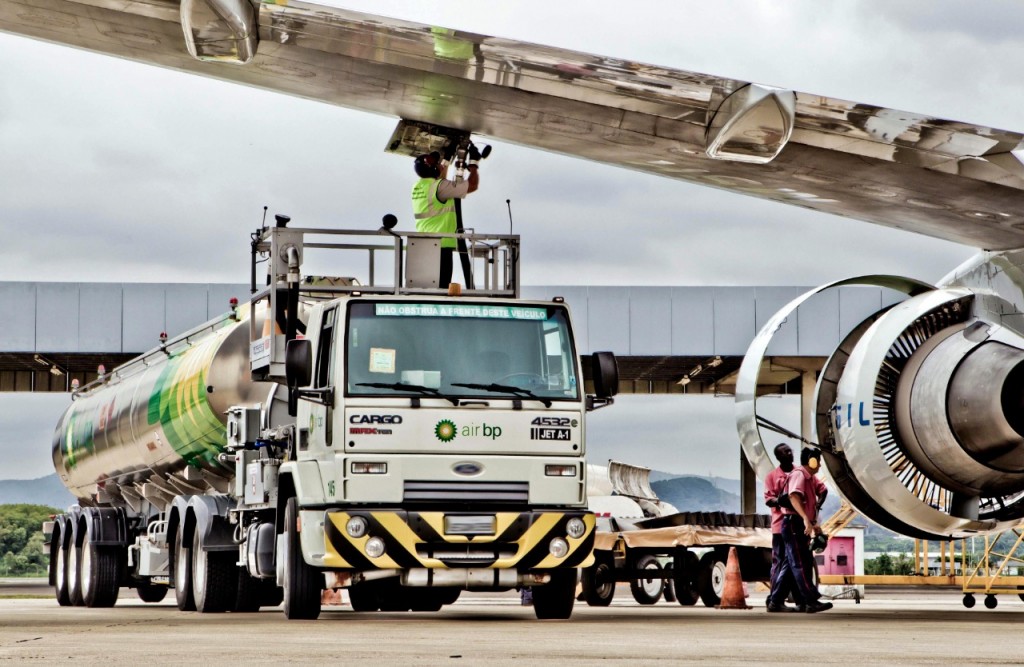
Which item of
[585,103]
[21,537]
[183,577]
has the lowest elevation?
Result: [21,537]

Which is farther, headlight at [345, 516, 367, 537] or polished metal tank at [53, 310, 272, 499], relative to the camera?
polished metal tank at [53, 310, 272, 499]

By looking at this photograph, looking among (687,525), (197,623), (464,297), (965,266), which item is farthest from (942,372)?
(687,525)

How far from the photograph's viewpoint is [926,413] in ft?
A: 39.7

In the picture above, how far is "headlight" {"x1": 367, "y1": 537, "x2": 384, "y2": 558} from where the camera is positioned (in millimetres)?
12562

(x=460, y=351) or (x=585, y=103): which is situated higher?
(x=585, y=103)

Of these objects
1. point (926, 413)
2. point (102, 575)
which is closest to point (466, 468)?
point (926, 413)

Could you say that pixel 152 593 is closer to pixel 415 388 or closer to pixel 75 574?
pixel 75 574

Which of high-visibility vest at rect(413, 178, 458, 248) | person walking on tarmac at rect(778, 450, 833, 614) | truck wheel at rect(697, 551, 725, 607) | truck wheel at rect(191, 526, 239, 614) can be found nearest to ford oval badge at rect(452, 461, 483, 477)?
high-visibility vest at rect(413, 178, 458, 248)

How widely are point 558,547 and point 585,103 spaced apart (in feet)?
16.5

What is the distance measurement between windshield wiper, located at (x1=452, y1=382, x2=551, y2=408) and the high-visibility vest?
178 cm

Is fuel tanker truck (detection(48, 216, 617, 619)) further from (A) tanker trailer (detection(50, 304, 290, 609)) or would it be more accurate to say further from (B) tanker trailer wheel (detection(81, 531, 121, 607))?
(B) tanker trailer wheel (detection(81, 531, 121, 607))

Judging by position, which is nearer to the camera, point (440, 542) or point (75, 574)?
point (440, 542)

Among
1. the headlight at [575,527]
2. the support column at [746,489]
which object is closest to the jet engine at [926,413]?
the headlight at [575,527]

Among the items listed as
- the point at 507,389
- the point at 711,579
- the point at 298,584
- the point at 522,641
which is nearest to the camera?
the point at 522,641
